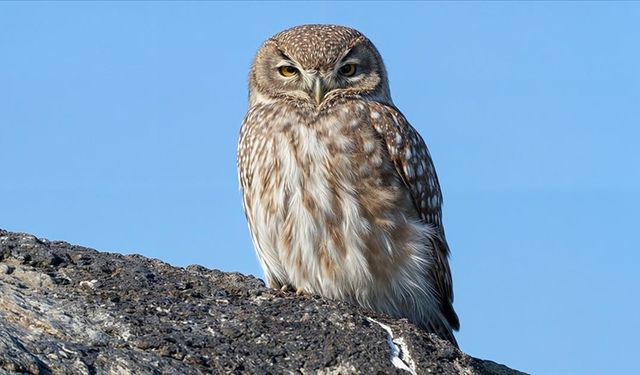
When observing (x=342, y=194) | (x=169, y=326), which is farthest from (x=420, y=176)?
(x=169, y=326)

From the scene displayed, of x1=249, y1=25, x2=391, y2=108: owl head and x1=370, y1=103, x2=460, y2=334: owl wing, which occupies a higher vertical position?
x1=249, y1=25, x2=391, y2=108: owl head

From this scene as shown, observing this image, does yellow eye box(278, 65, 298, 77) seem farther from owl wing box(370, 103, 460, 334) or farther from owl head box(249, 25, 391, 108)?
owl wing box(370, 103, 460, 334)

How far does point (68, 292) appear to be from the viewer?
5758 millimetres

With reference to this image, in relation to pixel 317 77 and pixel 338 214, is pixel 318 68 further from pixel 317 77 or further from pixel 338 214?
pixel 338 214

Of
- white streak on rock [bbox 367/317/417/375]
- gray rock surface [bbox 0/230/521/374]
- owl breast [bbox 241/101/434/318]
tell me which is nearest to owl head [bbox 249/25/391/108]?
owl breast [bbox 241/101/434/318]

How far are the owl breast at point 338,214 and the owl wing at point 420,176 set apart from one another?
0.08m

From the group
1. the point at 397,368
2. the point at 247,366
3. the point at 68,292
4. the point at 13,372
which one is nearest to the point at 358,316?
the point at 397,368

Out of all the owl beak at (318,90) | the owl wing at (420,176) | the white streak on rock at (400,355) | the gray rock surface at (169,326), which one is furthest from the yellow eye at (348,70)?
the white streak on rock at (400,355)

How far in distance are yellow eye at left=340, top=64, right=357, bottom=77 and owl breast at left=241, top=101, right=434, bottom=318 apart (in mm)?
570

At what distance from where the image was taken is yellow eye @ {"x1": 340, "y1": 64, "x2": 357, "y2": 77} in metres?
8.51

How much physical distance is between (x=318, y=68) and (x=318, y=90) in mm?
240

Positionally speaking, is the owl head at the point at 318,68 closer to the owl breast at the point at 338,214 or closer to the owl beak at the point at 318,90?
the owl beak at the point at 318,90

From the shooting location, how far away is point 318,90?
26.9 ft

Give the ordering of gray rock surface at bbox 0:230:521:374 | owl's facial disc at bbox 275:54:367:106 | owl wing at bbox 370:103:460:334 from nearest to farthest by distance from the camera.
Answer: gray rock surface at bbox 0:230:521:374
owl wing at bbox 370:103:460:334
owl's facial disc at bbox 275:54:367:106
